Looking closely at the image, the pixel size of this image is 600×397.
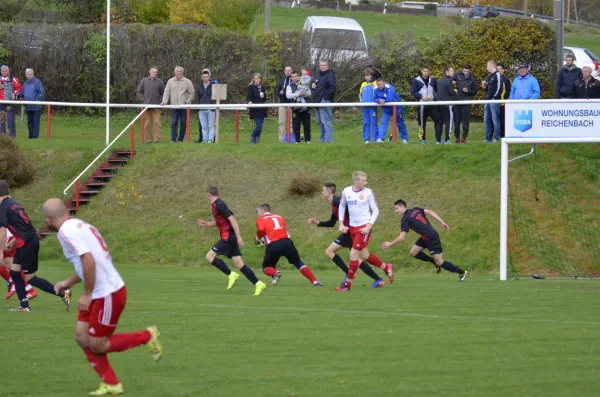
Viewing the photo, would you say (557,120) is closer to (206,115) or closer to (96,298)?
(206,115)

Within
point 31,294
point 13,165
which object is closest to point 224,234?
point 31,294

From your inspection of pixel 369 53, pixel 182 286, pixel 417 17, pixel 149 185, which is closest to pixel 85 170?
pixel 149 185

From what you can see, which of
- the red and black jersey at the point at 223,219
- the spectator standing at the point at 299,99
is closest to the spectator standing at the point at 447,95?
the spectator standing at the point at 299,99

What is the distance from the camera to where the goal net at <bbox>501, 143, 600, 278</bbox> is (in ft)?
69.6

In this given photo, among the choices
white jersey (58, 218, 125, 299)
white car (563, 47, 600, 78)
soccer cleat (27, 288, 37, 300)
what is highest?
white car (563, 47, 600, 78)

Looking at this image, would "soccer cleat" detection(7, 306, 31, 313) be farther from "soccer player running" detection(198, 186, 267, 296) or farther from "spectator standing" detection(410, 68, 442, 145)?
"spectator standing" detection(410, 68, 442, 145)

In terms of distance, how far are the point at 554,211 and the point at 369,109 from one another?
19.0ft

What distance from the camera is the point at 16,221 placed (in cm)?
1367

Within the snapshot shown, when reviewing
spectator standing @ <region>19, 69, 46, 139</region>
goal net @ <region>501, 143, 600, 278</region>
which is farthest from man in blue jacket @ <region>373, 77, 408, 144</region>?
spectator standing @ <region>19, 69, 46, 139</region>

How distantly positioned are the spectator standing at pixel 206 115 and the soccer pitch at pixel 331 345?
11.9 m

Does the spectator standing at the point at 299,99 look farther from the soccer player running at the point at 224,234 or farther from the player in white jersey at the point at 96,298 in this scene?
the player in white jersey at the point at 96,298

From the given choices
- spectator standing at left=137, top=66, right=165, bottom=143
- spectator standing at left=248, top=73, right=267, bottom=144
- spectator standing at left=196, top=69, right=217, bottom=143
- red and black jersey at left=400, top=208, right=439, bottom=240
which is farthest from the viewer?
spectator standing at left=137, top=66, right=165, bottom=143

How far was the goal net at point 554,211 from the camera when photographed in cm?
2120

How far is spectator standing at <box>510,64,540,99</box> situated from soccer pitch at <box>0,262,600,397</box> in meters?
9.10
